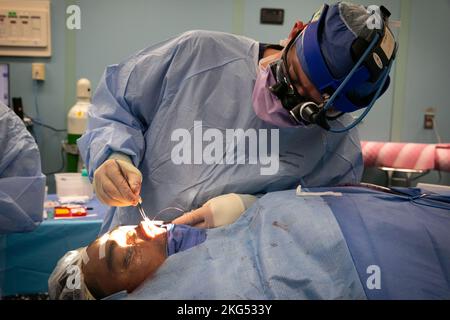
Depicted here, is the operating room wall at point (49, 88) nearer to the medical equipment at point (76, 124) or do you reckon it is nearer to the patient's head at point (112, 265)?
the medical equipment at point (76, 124)

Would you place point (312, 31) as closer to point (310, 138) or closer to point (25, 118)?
point (310, 138)

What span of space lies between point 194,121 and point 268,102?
0.66 feet

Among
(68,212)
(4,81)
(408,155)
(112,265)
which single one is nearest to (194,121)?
(112,265)

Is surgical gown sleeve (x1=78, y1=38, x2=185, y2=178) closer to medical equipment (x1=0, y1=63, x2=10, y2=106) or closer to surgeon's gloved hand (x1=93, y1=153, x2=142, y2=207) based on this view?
surgeon's gloved hand (x1=93, y1=153, x2=142, y2=207)

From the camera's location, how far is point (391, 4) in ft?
3.29

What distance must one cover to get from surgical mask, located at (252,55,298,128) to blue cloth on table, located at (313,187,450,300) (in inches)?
8.7

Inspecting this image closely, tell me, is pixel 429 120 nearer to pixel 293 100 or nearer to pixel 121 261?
pixel 293 100

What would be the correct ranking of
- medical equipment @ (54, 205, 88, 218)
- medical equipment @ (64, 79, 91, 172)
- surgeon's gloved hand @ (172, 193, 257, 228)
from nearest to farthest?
1. surgeon's gloved hand @ (172, 193, 257, 228)
2. medical equipment @ (64, 79, 91, 172)
3. medical equipment @ (54, 205, 88, 218)

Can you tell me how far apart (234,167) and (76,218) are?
105cm

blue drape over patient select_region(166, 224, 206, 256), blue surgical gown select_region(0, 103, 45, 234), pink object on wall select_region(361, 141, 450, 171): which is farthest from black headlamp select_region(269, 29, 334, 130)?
blue surgical gown select_region(0, 103, 45, 234)

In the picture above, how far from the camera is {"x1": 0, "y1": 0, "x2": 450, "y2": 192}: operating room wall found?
1.06 m

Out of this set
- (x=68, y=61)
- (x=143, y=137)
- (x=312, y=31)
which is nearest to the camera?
(x=312, y=31)

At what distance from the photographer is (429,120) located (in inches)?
46.0
